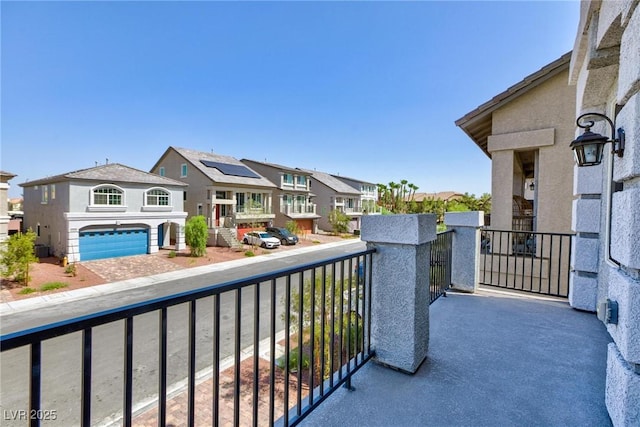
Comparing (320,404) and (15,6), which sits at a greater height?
(15,6)

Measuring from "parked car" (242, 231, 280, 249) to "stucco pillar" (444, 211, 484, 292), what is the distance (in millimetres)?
16736

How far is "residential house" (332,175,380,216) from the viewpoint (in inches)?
1497

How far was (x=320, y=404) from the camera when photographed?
2.01m

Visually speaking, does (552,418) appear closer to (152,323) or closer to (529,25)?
(529,25)

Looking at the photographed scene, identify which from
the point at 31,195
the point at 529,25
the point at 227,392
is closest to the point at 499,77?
the point at 529,25

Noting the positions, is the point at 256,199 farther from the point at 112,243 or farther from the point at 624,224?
the point at 624,224

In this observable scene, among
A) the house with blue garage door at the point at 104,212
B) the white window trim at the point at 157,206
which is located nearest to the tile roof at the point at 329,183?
the white window trim at the point at 157,206

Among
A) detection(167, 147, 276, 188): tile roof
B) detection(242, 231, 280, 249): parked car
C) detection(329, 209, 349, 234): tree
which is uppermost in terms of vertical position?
detection(167, 147, 276, 188): tile roof

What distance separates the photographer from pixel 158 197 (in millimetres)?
17516

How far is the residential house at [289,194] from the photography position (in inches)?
1084

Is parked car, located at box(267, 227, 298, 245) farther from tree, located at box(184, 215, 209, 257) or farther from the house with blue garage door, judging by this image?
the house with blue garage door

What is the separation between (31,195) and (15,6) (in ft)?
58.7

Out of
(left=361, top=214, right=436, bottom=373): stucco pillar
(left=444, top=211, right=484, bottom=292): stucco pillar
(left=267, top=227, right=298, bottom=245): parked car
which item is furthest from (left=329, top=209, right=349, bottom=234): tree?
(left=361, top=214, right=436, bottom=373): stucco pillar

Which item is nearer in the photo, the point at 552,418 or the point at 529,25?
the point at 552,418
